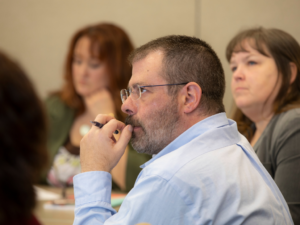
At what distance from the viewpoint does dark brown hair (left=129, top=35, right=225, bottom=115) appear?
112 centimetres

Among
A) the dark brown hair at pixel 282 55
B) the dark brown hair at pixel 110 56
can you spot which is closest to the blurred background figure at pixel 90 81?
the dark brown hair at pixel 110 56

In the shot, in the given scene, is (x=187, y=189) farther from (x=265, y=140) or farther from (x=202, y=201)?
(x=265, y=140)

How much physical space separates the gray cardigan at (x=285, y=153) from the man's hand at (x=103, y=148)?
2.31 ft

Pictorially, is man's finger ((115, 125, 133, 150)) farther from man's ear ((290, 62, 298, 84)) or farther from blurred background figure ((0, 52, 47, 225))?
man's ear ((290, 62, 298, 84))

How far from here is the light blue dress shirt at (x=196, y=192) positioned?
86 cm

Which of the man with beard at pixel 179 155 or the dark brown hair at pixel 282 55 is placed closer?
the man with beard at pixel 179 155

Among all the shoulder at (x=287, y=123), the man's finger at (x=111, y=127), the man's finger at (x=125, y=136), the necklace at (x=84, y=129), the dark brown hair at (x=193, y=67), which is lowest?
the necklace at (x=84, y=129)

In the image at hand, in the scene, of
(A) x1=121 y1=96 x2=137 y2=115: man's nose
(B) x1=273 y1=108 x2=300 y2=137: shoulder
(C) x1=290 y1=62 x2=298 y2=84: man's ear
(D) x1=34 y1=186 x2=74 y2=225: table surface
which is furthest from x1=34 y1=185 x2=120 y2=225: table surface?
(C) x1=290 y1=62 x2=298 y2=84: man's ear

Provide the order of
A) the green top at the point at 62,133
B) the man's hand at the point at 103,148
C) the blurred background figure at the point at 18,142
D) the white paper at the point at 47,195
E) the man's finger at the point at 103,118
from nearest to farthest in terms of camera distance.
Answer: the blurred background figure at the point at 18,142 → the man's hand at the point at 103,148 → the man's finger at the point at 103,118 → the white paper at the point at 47,195 → the green top at the point at 62,133

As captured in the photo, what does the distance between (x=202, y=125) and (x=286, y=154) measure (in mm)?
615

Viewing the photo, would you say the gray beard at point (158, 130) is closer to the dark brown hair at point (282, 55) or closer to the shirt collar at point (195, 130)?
the shirt collar at point (195, 130)

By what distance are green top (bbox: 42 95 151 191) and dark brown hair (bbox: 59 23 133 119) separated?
8cm

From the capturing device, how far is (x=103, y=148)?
3.66 ft

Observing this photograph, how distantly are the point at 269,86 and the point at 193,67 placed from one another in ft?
2.26
